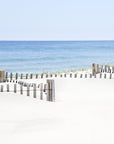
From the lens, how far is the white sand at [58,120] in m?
11.6

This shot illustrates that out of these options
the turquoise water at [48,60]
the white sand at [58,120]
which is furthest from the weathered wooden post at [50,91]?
the turquoise water at [48,60]

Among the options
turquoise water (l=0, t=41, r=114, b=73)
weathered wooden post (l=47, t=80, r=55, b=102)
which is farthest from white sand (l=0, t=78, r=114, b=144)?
turquoise water (l=0, t=41, r=114, b=73)

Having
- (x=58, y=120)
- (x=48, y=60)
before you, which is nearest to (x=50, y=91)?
(x=58, y=120)

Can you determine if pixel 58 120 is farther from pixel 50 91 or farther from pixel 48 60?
pixel 48 60

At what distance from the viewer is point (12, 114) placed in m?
14.2

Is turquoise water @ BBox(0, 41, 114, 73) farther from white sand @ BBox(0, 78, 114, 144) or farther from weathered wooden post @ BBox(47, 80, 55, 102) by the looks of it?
white sand @ BBox(0, 78, 114, 144)

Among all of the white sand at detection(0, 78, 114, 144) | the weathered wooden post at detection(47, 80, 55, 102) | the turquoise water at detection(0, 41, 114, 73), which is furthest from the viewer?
the turquoise water at detection(0, 41, 114, 73)

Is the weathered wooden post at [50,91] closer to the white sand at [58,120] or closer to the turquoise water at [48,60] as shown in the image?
the white sand at [58,120]

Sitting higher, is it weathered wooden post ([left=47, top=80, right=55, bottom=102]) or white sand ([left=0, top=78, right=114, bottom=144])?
weathered wooden post ([left=47, top=80, right=55, bottom=102])

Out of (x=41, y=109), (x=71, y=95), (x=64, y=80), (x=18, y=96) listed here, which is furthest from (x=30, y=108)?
(x=64, y=80)

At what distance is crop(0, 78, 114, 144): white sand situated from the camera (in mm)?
11644

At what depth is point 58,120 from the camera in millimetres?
13586

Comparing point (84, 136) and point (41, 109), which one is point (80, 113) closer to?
point (41, 109)

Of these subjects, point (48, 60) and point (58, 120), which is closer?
point (58, 120)
